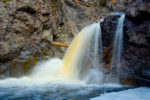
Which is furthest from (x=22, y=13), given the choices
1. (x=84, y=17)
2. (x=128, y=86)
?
(x=84, y=17)

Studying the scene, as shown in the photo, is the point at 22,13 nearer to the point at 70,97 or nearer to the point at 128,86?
the point at 70,97

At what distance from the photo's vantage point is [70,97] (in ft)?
13.7

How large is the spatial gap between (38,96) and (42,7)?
260 inches

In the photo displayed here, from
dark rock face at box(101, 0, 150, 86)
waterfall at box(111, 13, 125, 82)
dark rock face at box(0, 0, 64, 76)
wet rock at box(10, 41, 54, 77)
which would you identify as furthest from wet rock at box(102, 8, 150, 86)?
dark rock face at box(0, 0, 64, 76)

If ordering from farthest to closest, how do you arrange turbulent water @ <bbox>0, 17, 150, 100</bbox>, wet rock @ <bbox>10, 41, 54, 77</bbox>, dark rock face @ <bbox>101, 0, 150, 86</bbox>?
wet rock @ <bbox>10, 41, 54, 77</bbox> → turbulent water @ <bbox>0, 17, 150, 100</bbox> → dark rock face @ <bbox>101, 0, 150, 86</bbox>

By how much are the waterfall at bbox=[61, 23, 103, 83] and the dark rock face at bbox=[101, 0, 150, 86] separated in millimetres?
743

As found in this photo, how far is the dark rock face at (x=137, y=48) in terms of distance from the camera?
208 inches

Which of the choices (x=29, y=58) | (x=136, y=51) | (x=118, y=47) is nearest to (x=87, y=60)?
(x=118, y=47)

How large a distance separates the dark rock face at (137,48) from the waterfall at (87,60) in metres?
0.74

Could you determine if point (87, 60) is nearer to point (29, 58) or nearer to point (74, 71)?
point (74, 71)

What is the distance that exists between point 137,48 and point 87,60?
2579 millimetres

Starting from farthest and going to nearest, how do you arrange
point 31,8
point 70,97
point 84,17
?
point 84,17 < point 31,8 < point 70,97

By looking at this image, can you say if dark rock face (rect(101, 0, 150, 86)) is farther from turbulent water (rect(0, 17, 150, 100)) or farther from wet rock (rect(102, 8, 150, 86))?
turbulent water (rect(0, 17, 150, 100))

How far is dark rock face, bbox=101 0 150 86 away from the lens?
5289mm
